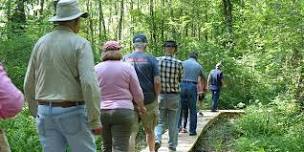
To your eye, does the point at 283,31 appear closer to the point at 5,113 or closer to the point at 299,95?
the point at 299,95

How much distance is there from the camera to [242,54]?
1014 inches

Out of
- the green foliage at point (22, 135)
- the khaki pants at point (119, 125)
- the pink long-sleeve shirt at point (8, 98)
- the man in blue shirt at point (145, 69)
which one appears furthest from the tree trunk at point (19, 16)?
the pink long-sleeve shirt at point (8, 98)

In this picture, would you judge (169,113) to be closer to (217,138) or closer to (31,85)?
(31,85)

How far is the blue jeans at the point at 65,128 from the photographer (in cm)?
463

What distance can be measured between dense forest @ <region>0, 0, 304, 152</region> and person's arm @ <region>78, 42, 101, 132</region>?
4.75m

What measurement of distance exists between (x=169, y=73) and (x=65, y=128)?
4626 millimetres

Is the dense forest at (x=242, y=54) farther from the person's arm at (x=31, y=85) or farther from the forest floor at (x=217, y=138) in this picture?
the person's arm at (x=31, y=85)

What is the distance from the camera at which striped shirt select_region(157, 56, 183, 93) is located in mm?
9133

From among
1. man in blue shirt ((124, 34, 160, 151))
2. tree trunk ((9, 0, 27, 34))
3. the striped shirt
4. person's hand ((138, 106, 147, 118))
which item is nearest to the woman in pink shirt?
person's hand ((138, 106, 147, 118))

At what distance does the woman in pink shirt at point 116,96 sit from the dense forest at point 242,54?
311cm

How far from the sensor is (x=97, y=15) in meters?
42.6

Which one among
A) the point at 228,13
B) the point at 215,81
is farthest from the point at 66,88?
the point at 228,13

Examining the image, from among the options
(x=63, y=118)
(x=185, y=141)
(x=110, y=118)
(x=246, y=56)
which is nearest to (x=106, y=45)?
(x=110, y=118)

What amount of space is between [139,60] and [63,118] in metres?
3.08
